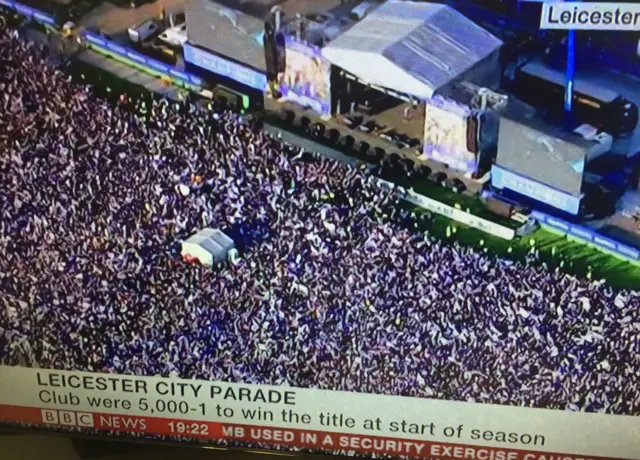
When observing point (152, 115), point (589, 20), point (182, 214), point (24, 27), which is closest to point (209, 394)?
point (182, 214)

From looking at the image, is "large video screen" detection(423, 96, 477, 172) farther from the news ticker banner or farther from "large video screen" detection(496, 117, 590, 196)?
the news ticker banner

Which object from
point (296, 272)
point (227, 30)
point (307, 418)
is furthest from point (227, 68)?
point (307, 418)

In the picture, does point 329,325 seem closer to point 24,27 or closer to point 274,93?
point 274,93

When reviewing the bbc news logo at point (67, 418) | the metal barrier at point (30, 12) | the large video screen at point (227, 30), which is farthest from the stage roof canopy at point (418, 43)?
the bbc news logo at point (67, 418)

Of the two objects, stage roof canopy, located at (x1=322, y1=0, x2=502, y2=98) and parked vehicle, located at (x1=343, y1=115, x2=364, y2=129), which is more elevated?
stage roof canopy, located at (x1=322, y1=0, x2=502, y2=98)

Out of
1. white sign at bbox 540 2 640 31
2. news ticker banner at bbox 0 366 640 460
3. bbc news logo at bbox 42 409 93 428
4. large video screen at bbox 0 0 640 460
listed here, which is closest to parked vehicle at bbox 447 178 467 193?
large video screen at bbox 0 0 640 460

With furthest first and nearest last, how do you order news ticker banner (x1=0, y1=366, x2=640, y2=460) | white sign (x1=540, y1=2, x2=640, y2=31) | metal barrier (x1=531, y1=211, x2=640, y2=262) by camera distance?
1. news ticker banner (x1=0, y1=366, x2=640, y2=460)
2. metal barrier (x1=531, y1=211, x2=640, y2=262)
3. white sign (x1=540, y1=2, x2=640, y2=31)
